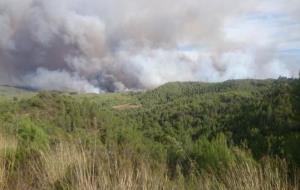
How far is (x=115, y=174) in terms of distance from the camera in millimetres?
5453

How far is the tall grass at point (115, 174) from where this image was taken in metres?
4.49

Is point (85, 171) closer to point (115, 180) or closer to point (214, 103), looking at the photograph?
point (115, 180)

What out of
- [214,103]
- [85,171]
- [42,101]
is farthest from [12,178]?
[214,103]

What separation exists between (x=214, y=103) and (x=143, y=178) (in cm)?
13779

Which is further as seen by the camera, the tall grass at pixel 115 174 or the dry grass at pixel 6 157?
the dry grass at pixel 6 157

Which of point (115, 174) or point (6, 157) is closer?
point (115, 174)

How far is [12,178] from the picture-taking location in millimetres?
6734

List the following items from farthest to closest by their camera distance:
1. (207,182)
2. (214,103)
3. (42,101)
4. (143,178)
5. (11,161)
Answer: (214,103), (42,101), (11,161), (143,178), (207,182)

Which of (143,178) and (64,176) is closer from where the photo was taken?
(143,178)

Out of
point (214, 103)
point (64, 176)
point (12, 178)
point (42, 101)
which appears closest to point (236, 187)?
point (64, 176)

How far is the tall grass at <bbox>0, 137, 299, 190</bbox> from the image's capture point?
4.49 m

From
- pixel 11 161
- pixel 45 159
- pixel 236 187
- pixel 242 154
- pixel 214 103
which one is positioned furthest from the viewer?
pixel 214 103

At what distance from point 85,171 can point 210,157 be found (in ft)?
7.72

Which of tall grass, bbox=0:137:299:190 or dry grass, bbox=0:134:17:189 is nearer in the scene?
tall grass, bbox=0:137:299:190
